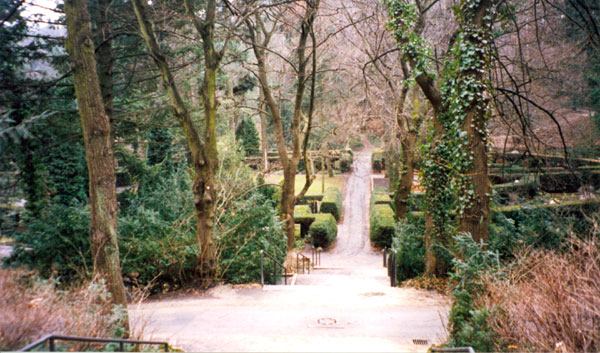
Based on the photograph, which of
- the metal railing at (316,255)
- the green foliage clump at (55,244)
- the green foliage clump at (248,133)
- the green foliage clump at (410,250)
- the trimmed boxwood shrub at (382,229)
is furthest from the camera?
the green foliage clump at (248,133)

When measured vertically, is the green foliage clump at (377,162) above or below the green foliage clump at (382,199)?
above

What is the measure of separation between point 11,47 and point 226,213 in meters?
6.80

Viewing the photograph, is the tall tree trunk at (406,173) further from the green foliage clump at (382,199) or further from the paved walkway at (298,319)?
the green foliage clump at (382,199)

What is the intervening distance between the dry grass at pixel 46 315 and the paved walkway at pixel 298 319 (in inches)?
26.5

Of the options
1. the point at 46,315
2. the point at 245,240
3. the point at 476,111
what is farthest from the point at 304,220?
the point at 46,315

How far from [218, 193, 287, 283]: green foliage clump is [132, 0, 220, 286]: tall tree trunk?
0.62 metres

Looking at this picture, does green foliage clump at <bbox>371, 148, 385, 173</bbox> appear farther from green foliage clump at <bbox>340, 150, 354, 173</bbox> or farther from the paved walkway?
the paved walkway

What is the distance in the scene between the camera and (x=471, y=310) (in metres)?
5.18

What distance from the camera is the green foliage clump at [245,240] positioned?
10328 mm

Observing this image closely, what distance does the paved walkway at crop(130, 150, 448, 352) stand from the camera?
234 inches

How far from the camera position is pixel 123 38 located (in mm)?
11914

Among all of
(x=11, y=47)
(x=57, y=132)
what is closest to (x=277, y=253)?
(x=57, y=132)

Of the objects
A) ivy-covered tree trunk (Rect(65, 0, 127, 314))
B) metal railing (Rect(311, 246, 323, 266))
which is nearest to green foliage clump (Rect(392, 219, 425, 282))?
metal railing (Rect(311, 246, 323, 266))

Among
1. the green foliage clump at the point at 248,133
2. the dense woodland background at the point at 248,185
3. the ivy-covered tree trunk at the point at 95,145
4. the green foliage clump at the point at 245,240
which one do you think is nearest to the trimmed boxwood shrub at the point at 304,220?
the dense woodland background at the point at 248,185
